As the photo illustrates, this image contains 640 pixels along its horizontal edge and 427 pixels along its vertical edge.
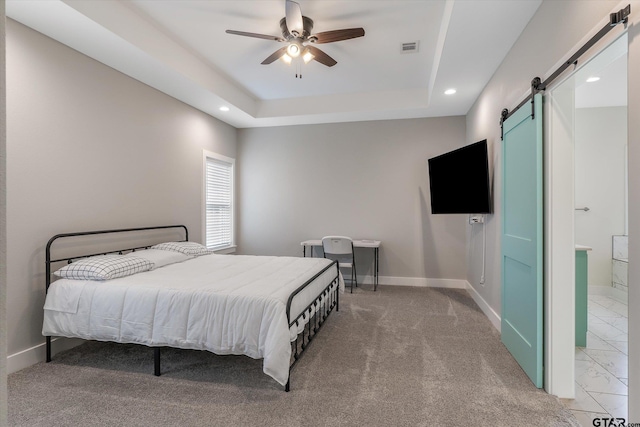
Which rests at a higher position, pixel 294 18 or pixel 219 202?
pixel 294 18

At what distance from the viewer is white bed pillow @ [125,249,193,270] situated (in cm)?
299

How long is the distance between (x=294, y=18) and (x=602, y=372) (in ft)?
11.9

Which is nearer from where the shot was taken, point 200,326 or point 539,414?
point 539,414

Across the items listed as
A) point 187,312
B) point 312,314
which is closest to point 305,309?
point 312,314

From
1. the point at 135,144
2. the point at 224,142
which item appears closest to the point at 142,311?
the point at 135,144

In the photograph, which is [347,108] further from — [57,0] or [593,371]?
[593,371]

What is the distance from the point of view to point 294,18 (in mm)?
2518

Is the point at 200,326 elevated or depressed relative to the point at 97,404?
elevated

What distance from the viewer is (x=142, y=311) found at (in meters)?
2.23

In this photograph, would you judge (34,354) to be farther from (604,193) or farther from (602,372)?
(604,193)

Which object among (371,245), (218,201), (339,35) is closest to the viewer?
(339,35)

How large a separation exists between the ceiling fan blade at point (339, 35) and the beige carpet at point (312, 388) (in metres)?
2.69

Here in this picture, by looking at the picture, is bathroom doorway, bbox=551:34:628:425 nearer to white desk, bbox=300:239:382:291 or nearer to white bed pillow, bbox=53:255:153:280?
white desk, bbox=300:239:382:291

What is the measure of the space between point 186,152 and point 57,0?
2.22m
